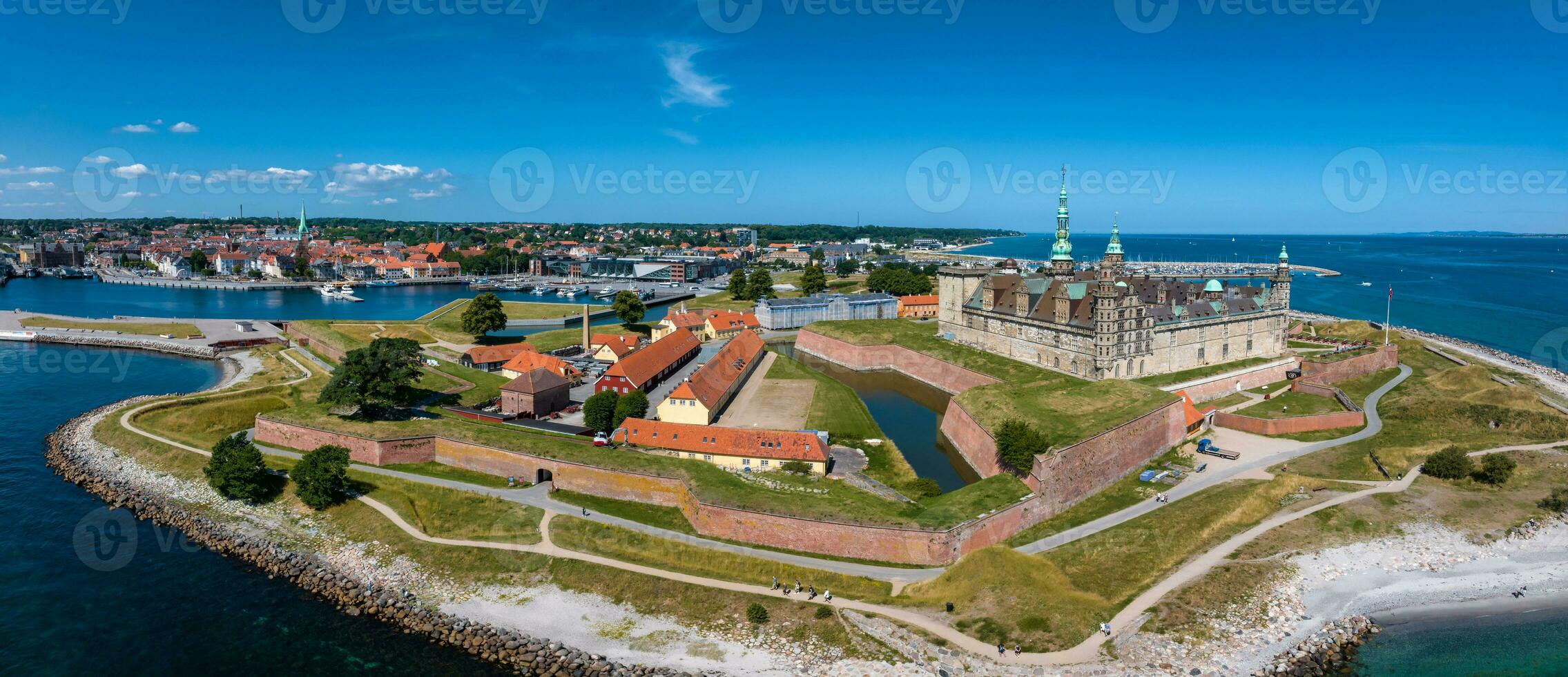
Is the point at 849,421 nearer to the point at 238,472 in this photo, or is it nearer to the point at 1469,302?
the point at 238,472

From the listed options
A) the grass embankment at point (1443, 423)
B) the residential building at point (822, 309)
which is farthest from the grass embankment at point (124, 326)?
the grass embankment at point (1443, 423)

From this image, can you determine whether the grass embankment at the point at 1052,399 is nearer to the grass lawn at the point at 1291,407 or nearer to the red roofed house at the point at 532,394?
the grass lawn at the point at 1291,407

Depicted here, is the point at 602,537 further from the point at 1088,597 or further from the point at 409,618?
the point at 1088,597

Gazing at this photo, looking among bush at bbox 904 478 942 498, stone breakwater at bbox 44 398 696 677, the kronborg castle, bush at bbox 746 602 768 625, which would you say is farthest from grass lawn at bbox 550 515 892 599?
the kronborg castle

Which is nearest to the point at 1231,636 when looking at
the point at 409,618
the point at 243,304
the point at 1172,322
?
the point at 409,618

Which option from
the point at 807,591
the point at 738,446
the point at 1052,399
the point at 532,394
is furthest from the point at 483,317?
the point at 807,591

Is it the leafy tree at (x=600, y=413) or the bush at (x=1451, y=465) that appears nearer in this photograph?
the bush at (x=1451, y=465)
